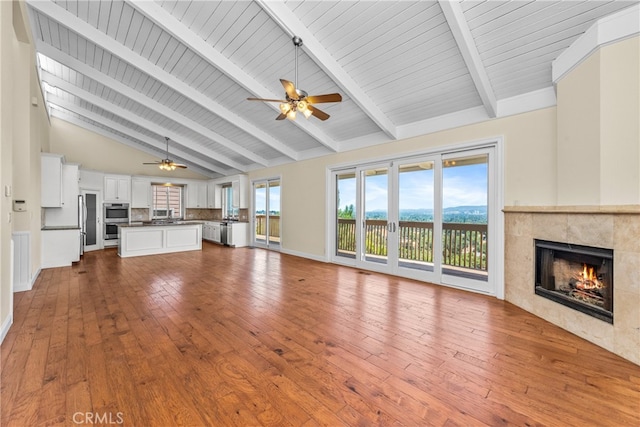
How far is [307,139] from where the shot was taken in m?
6.31

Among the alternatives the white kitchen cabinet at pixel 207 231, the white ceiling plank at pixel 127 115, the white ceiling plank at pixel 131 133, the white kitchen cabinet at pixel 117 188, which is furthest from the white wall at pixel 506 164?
the white kitchen cabinet at pixel 117 188

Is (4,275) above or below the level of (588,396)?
above

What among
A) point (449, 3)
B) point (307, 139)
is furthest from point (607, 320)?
point (307, 139)

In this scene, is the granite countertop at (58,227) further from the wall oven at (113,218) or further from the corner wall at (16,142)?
the wall oven at (113,218)

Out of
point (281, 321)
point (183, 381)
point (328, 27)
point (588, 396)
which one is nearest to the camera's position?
point (588, 396)

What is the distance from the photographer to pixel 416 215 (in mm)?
4801

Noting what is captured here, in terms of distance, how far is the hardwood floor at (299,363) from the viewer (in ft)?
5.27

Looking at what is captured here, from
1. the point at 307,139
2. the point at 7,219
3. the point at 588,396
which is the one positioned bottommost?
the point at 588,396

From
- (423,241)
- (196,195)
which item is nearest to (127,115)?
(196,195)

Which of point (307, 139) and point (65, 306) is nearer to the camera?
point (65, 306)

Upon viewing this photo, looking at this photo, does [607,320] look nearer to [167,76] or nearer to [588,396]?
[588,396]

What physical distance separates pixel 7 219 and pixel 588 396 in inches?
203

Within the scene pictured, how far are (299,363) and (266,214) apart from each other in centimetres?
667

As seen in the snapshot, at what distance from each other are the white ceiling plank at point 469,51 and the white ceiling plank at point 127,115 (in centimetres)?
704
